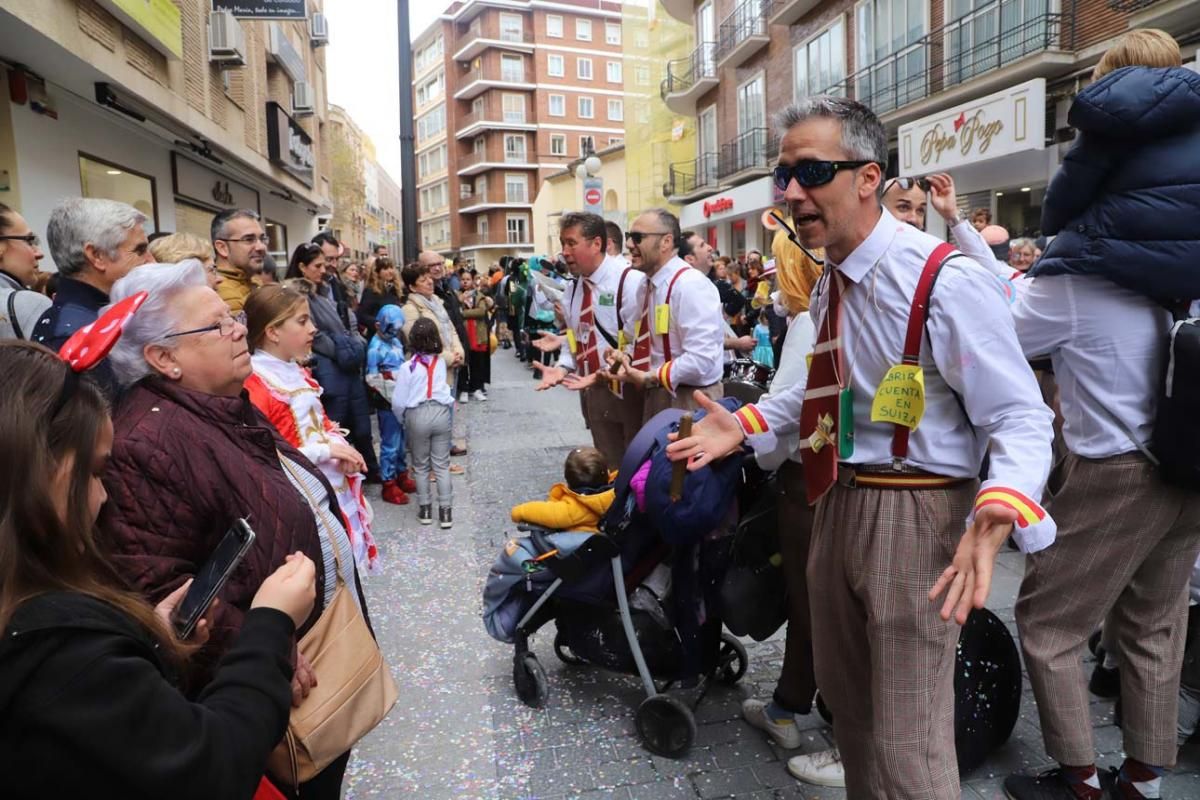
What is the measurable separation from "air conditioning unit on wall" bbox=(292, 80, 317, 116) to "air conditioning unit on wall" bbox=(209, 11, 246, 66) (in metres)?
8.79

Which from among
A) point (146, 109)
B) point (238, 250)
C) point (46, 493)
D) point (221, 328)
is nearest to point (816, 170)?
point (221, 328)

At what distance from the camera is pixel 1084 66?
44.2ft

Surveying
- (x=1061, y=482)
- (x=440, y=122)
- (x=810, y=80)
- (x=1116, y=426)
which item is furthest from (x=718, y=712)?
(x=440, y=122)

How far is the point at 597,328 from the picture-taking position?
228 inches

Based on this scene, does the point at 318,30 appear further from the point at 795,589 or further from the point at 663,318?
the point at 795,589

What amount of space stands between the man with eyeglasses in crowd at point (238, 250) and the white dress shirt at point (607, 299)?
212 centimetres

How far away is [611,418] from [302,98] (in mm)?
18996

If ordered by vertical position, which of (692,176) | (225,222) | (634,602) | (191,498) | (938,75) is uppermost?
(692,176)

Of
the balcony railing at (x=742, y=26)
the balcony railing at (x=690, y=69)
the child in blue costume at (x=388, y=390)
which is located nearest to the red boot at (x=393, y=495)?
the child in blue costume at (x=388, y=390)

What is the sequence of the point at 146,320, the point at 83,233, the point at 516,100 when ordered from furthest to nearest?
the point at 516,100 < the point at 83,233 < the point at 146,320

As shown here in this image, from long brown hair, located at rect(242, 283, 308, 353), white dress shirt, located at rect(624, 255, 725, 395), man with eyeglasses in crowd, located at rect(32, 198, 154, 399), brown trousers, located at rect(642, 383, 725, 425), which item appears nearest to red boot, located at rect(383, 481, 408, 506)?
brown trousers, located at rect(642, 383, 725, 425)

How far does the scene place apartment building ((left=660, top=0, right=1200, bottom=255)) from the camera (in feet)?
44.5

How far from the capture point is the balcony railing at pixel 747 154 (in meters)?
24.8

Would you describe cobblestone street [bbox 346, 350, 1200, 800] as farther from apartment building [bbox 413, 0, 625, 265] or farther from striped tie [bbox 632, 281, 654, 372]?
apartment building [bbox 413, 0, 625, 265]
